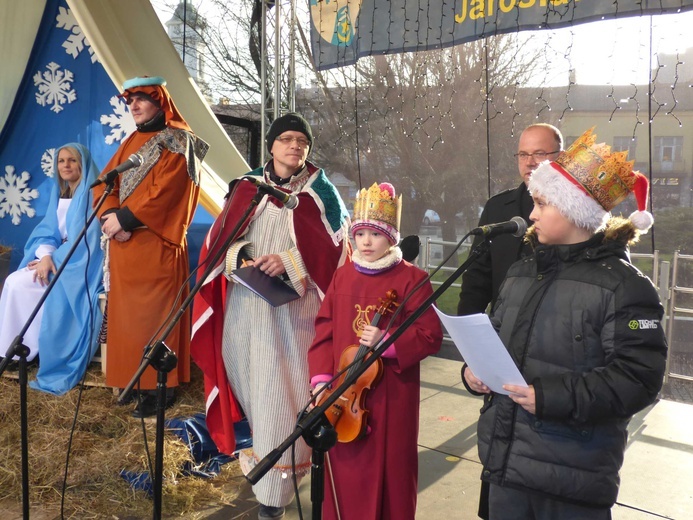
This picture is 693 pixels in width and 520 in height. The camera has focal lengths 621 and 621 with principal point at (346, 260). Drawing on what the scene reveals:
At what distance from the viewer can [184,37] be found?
280 inches

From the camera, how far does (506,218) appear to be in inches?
98.8

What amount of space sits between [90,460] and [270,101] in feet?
11.3

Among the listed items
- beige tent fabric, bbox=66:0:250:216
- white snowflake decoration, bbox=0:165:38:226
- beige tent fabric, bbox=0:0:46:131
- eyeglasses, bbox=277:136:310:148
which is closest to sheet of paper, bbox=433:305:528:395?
eyeglasses, bbox=277:136:310:148

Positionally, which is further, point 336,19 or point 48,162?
point 48,162

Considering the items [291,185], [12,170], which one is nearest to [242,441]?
[291,185]

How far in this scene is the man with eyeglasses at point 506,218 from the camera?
232 cm

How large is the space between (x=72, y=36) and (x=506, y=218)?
3.80m

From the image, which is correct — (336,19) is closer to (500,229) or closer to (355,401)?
(355,401)

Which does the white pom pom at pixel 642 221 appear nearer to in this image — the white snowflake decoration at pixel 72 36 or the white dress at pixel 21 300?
the white dress at pixel 21 300

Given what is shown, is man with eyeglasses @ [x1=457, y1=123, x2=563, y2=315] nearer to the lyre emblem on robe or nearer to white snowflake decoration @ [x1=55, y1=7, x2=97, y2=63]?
the lyre emblem on robe

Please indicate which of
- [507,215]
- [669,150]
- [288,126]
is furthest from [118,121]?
[669,150]

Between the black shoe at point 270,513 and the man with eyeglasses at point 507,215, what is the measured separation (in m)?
1.28

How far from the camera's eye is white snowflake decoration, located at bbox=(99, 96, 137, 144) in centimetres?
457

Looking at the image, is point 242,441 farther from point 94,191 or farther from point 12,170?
point 12,170
